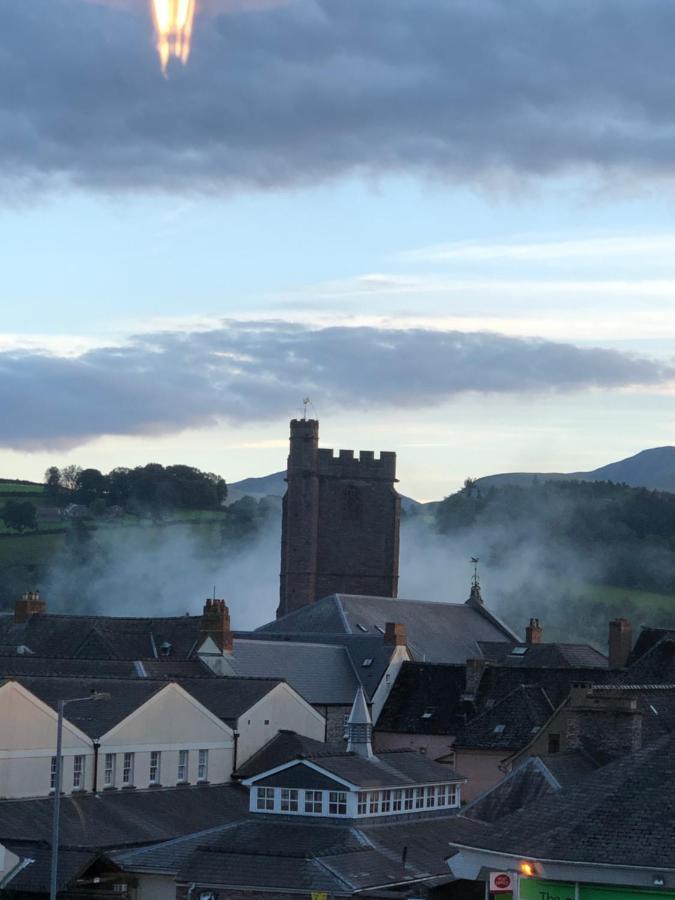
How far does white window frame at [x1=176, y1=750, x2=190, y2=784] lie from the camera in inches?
2916

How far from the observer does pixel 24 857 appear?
192 feet

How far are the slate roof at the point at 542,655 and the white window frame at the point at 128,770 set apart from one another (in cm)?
3575

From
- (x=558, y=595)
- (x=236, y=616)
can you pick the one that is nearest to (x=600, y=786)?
(x=236, y=616)

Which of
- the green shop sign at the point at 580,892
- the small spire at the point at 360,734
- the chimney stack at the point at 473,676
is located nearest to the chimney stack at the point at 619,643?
the chimney stack at the point at 473,676

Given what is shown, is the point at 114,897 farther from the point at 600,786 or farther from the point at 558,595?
the point at 558,595

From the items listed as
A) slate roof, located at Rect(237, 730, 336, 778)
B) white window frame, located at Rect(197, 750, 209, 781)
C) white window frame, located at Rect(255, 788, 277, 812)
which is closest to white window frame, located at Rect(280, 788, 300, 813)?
white window frame, located at Rect(255, 788, 277, 812)

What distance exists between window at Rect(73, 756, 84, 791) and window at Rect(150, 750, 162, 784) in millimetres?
3795

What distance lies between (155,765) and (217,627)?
21333mm

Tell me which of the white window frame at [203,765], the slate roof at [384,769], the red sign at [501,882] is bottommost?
the white window frame at [203,765]

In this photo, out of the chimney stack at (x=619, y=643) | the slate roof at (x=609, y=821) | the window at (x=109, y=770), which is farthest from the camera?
the chimney stack at (x=619, y=643)

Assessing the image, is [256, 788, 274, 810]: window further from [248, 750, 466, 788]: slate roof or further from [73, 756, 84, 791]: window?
[73, 756, 84, 791]: window

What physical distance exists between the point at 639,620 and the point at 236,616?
37012mm

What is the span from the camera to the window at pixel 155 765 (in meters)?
72.6

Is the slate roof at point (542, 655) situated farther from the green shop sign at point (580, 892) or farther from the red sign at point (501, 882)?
the green shop sign at point (580, 892)
